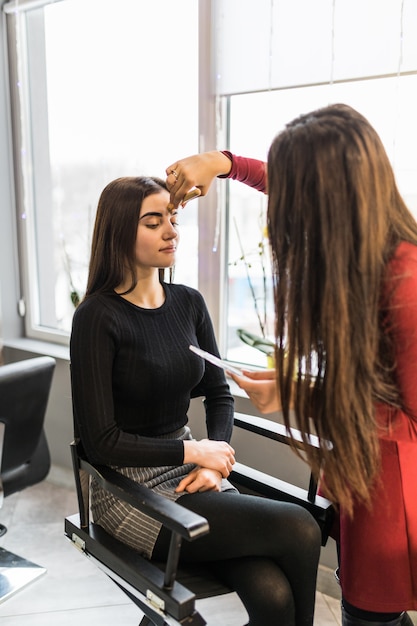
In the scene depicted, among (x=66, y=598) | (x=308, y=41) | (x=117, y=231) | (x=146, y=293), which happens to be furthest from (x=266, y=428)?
(x=308, y=41)

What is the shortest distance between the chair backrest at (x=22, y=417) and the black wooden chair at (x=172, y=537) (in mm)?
522

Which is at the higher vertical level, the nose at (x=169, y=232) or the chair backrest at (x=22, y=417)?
the nose at (x=169, y=232)

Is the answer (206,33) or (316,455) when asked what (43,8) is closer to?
(206,33)

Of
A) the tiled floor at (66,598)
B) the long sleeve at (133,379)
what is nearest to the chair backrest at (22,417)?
the tiled floor at (66,598)

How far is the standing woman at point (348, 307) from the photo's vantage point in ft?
3.03

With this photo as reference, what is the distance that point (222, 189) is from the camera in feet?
7.26

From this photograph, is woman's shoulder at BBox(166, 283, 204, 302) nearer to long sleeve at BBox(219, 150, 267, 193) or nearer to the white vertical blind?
long sleeve at BBox(219, 150, 267, 193)

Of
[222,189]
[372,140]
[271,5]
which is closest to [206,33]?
[271,5]

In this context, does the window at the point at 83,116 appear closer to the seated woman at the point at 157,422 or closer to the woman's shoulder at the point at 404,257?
the seated woman at the point at 157,422

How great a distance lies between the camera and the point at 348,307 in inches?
37.3

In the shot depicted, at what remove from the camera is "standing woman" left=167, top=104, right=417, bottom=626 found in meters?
0.92

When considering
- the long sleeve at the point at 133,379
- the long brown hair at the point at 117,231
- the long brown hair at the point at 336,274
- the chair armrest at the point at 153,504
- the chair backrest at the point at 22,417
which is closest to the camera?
the long brown hair at the point at 336,274

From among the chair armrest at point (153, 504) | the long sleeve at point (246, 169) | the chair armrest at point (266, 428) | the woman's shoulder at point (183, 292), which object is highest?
the long sleeve at point (246, 169)

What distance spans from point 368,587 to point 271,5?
5.62 ft
